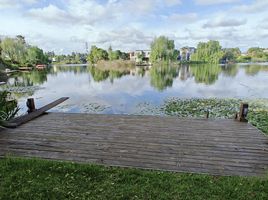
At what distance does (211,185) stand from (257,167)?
1157mm

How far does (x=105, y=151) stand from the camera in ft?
12.0

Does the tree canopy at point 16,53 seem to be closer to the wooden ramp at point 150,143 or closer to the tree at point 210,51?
the wooden ramp at point 150,143

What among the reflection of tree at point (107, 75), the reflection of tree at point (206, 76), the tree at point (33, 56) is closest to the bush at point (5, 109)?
the reflection of tree at point (107, 75)

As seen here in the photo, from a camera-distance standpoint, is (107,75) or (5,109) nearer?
(5,109)

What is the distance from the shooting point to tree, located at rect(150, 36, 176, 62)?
56.0 meters

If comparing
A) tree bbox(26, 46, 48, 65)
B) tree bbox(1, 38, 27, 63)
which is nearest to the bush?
tree bbox(1, 38, 27, 63)

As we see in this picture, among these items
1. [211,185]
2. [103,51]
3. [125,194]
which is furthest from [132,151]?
[103,51]

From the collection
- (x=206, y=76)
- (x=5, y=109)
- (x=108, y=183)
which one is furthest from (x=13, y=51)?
(x=108, y=183)

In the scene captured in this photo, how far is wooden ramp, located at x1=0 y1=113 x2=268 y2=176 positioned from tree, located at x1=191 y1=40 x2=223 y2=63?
68.4 meters

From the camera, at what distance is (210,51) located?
67312mm

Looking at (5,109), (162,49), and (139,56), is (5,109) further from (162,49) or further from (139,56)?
(139,56)

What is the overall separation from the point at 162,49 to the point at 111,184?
186 feet

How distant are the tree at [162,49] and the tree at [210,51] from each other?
16.9 metres

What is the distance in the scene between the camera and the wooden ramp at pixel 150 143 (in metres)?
3.24
